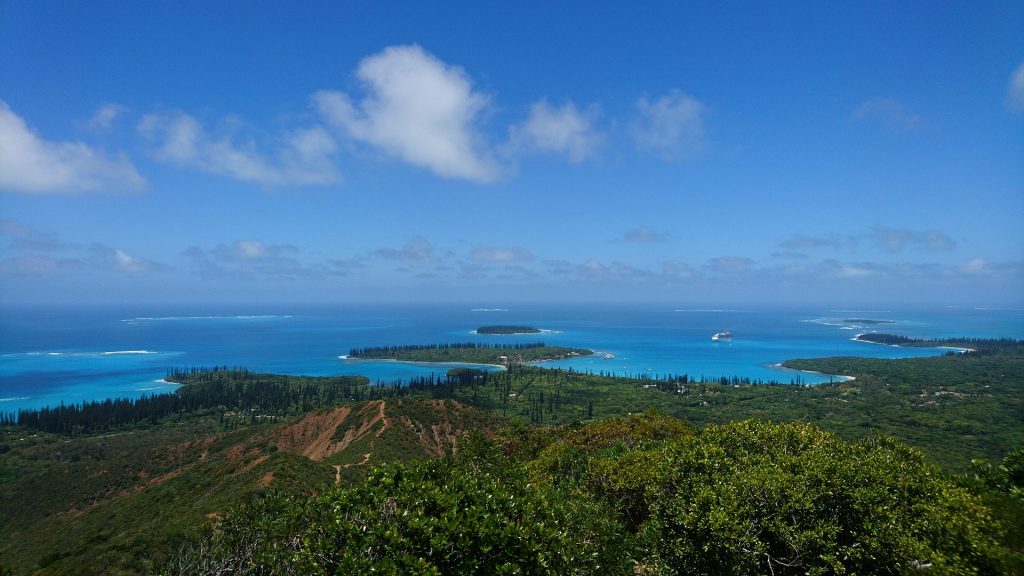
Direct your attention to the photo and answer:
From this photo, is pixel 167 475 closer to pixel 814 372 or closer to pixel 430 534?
pixel 430 534

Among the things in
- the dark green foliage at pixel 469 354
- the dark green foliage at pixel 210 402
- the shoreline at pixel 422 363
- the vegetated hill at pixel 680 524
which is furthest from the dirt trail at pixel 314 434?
the dark green foliage at pixel 469 354

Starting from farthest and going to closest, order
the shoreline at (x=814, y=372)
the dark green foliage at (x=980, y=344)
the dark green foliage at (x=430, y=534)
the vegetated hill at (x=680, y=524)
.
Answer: the dark green foliage at (x=980, y=344)
the shoreline at (x=814, y=372)
the vegetated hill at (x=680, y=524)
the dark green foliage at (x=430, y=534)

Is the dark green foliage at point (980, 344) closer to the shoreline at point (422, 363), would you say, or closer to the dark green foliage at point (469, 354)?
the dark green foliage at point (469, 354)

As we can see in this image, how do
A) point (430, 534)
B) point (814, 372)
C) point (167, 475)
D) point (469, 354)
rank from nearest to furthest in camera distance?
point (430, 534), point (167, 475), point (814, 372), point (469, 354)

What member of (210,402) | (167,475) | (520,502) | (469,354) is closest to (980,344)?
(469,354)

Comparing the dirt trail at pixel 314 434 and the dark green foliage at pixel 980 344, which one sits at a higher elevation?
the dark green foliage at pixel 980 344

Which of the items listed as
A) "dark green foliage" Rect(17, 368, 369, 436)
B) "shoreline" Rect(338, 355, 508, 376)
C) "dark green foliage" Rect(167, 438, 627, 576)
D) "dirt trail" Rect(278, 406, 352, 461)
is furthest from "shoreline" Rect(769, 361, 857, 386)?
"dark green foliage" Rect(167, 438, 627, 576)

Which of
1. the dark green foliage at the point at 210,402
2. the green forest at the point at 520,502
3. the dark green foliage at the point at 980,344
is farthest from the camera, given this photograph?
the dark green foliage at the point at 980,344

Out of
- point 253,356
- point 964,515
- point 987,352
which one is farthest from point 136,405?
point 987,352
